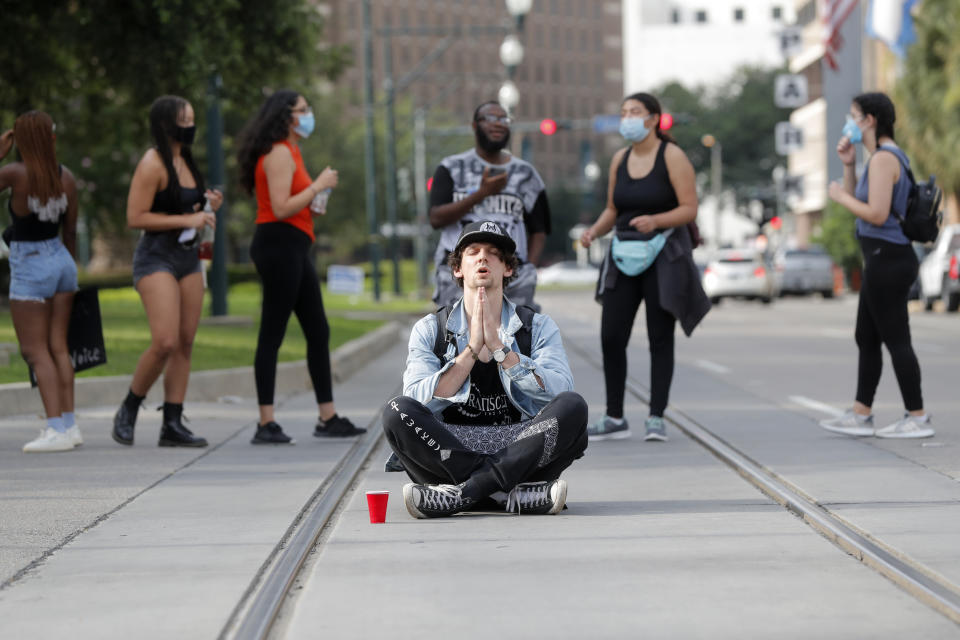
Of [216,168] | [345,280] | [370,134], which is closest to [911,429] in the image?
[216,168]

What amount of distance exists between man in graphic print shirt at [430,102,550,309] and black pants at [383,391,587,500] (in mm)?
2680

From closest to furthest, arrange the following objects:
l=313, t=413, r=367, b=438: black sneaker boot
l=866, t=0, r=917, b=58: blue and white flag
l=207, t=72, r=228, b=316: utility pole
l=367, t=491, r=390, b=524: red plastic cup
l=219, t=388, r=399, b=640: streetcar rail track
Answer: l=219, t=388, r=399, b=640: streetcar rail track, l=367, t=491, r=390, b=524: red plastic cup, l=313, t=413, r=367, b=438: black sneaker boot, l=207, t=72, r=228, b=316: utility pole, l=866, t=0, r=917, b=58: blue and white flag

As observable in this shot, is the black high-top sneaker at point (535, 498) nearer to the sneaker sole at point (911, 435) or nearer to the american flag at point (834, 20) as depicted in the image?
the sneaker sole at point (911, 435)

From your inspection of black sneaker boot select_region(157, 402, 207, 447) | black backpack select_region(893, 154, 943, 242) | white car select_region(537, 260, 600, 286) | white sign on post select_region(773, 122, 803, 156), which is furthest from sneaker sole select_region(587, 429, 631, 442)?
white sign on post select_region(773, 122, 803, 156)

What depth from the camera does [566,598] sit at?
5.20 m

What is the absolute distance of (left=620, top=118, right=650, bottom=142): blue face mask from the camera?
9828mm

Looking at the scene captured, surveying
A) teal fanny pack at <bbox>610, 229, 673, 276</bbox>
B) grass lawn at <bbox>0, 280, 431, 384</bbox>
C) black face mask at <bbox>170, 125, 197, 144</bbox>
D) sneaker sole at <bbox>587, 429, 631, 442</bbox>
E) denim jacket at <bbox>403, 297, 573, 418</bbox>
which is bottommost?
grass lawn at <bbox>0, 280, 431, 384</bbox>

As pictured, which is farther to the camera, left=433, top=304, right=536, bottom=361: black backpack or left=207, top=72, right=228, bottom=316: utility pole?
left=207, top=72, right=228, bottom=316: utility pole

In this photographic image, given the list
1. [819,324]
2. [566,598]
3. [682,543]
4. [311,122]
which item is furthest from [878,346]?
A: [819,324]

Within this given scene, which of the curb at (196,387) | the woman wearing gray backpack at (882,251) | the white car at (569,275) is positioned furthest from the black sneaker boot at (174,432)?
the white car at (569,275)

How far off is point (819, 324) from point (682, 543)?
Answer: 74.9ft

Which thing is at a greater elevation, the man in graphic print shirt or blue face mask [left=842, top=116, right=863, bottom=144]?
blue face mask [left=842, top=116, right=863, bottom=144]

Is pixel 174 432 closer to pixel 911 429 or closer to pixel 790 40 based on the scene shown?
pixel 911 429

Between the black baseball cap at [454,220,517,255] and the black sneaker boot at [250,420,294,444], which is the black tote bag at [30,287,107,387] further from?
the black baseball cap at [454,220,517,255]
